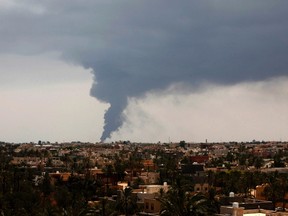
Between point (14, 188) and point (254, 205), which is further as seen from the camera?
point (14, 188)

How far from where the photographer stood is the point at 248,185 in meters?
92.5

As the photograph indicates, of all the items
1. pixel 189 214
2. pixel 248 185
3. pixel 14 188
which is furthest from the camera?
pixel 248 185

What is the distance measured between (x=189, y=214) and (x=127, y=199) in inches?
1145

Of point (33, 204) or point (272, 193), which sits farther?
point (272, 193)

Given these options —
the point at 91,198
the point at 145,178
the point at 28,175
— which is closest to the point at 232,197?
the point at 91,198

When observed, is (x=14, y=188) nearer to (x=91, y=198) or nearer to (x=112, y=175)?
(x=91, y=198)

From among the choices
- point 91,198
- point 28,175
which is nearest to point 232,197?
point 91,198

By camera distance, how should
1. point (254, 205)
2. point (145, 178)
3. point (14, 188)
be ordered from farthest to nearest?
point (145, 178) → point (14, 188) → point (254, 205)

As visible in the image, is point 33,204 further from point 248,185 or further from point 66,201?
point 248,185

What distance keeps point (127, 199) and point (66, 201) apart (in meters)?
9.53

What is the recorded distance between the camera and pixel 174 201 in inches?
1538

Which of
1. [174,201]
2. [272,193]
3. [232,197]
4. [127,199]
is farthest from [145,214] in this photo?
[174,201]

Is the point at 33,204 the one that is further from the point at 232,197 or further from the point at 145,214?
the point at 232,197

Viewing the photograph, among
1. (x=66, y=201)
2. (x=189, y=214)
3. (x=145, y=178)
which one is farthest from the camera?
(x=145, y=178)
